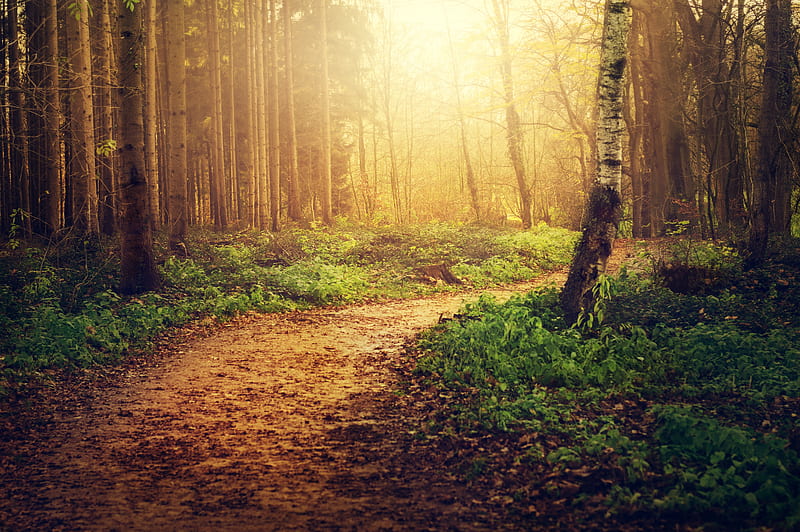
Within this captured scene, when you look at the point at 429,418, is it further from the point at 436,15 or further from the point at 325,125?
the point at 436,15

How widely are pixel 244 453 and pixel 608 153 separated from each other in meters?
6.87

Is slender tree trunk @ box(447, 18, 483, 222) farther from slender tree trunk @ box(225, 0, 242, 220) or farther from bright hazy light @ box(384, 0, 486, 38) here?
slender tree trunk @ box(225, 0, 242, 220)

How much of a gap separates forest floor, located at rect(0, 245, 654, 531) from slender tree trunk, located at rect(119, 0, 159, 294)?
3.64 meters

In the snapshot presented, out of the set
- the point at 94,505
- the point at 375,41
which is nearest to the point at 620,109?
the point at 94,505

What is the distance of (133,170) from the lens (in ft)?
40.1

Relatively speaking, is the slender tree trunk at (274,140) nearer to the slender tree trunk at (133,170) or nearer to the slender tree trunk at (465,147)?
the slender tree trunk at (465,147)

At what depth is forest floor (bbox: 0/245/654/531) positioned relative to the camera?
14.7ft

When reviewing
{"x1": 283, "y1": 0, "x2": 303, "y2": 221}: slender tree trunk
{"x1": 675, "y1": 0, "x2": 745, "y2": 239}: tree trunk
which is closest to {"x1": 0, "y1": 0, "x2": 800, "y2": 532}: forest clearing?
{"x1": 675, "y1": 0, "x2": 745, "y2": 239}: tree trunk

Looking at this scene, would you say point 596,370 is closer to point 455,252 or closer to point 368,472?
point 368,472

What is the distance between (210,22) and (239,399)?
21.6 m

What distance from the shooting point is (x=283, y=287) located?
15.0 m

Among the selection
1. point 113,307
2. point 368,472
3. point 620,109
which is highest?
point 620,109

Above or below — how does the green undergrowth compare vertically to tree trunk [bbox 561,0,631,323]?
below

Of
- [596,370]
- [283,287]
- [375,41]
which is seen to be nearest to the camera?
[596,370]
